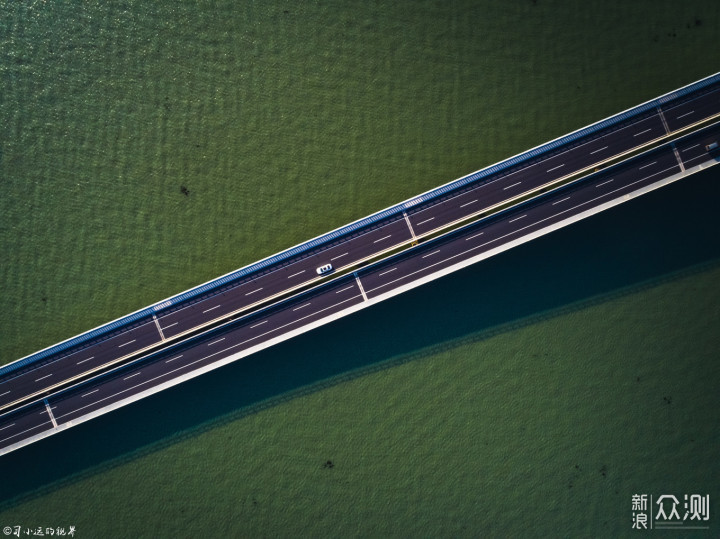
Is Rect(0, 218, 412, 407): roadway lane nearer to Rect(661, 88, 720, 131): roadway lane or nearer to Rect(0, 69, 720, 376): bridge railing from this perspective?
Rect(0, 69, 720, 376): bridge railing

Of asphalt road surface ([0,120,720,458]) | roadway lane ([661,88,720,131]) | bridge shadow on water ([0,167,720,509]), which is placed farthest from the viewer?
bridge shadow on water ([0,167,720,509])

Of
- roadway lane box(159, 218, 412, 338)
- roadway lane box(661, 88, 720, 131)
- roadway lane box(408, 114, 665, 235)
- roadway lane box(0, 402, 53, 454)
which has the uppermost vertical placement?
roadway lane box(661, 88, 720, 131)

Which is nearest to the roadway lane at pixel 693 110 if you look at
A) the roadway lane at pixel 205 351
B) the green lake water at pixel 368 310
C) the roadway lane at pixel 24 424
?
the green lake water at pixel 368 310

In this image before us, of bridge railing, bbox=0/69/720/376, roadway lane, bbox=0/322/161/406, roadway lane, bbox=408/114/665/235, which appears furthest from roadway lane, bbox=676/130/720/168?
roadway lane, bbox=0/322/161/406

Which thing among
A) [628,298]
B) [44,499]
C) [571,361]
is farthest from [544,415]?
[44,499]

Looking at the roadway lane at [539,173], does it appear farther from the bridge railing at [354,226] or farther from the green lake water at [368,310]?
the green lake water at [368,310]

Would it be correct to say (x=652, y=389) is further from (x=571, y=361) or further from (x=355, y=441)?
(x=355, y=441)

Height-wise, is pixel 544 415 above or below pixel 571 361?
below

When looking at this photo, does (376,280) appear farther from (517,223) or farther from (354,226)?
(517,223)

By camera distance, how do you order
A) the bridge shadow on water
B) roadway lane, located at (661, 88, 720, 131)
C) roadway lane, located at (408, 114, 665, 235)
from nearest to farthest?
roadway lane, located at (661, 88, 720, 131)
roadway lane, located at (408, 114, 665, 235)
the bridge shadow on water
